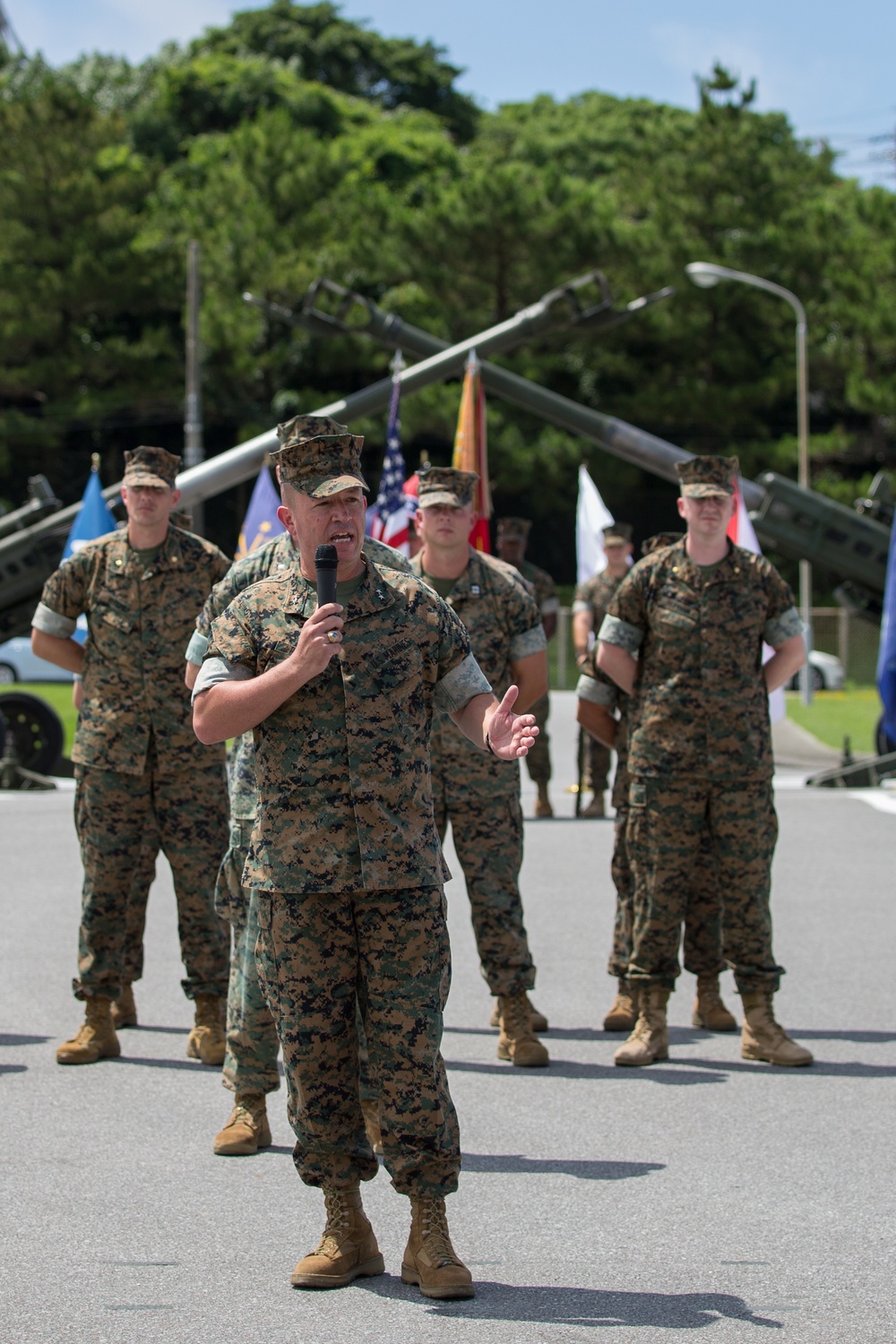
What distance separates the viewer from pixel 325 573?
3969 millimetres

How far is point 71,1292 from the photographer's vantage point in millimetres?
4281

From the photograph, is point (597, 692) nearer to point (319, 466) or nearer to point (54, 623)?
point (54, 623)

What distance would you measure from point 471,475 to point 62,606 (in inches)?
64.1

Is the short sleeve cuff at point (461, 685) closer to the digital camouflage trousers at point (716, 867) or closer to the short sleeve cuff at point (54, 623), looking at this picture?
the digital camouflage trousers at point (716, 867)

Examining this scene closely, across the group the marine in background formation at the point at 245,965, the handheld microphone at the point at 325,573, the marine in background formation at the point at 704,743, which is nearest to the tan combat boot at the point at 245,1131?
the marine in background formation at the point at 245,965

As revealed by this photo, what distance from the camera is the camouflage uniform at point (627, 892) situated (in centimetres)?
707

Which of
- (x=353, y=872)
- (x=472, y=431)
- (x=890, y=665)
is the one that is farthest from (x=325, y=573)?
(x=472, y=431)

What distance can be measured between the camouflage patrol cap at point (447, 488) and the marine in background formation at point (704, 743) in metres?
0.71

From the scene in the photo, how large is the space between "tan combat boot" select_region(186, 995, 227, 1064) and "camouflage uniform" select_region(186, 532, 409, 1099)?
115cm

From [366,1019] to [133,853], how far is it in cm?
252

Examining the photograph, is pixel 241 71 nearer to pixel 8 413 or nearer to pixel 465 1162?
pixel 8 413

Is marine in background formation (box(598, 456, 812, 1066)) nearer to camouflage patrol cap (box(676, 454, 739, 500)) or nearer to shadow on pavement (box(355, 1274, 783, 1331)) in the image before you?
camouflage patrol cap (box(676, 454, 739, 500))

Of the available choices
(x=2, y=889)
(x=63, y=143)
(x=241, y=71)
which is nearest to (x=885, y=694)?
(x=2, y=889)

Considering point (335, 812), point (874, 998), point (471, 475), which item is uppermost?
point (471, 475)
